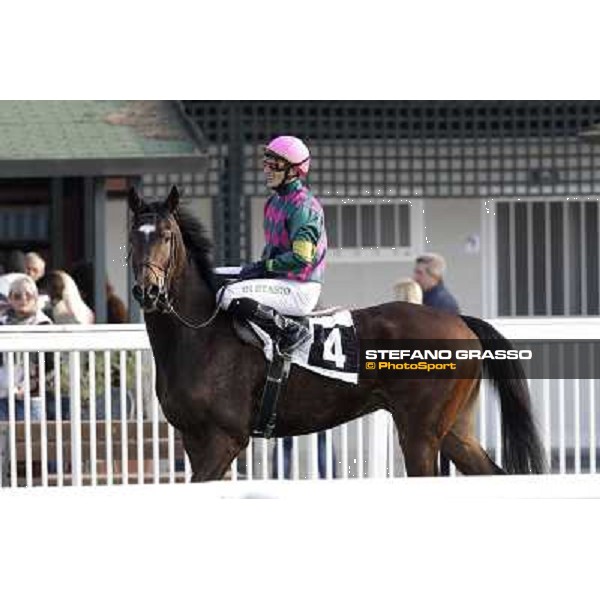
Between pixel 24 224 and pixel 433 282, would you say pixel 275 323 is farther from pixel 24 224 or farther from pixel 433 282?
pixel 24 224

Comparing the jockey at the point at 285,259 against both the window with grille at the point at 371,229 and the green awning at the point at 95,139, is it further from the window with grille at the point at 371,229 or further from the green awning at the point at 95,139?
the green awning at the point at 95,139

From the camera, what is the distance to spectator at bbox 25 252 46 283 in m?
11.7

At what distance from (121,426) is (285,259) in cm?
143

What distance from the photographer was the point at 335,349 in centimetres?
1080

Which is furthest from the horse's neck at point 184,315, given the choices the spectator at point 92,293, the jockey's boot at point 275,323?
the spectator at point 92,293

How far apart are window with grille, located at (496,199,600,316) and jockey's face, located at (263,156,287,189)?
44.7 inches

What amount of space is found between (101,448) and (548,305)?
214 cm

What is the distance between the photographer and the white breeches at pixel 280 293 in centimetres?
1066

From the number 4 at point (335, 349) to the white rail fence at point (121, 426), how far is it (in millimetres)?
783

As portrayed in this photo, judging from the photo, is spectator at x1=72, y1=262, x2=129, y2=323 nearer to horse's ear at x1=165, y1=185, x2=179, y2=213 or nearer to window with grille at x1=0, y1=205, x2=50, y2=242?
window with grille at x1=0, y1=205, x2=50, y2=242

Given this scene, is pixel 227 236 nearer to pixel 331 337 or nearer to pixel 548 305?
pixel 331 337

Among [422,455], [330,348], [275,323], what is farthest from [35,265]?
[422,455]

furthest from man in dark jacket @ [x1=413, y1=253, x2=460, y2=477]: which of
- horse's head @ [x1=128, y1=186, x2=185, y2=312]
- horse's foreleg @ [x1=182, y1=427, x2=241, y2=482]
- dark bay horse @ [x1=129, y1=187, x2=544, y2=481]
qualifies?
horse's head @ [x1=128, y1=186, x2=185, y2=312]
